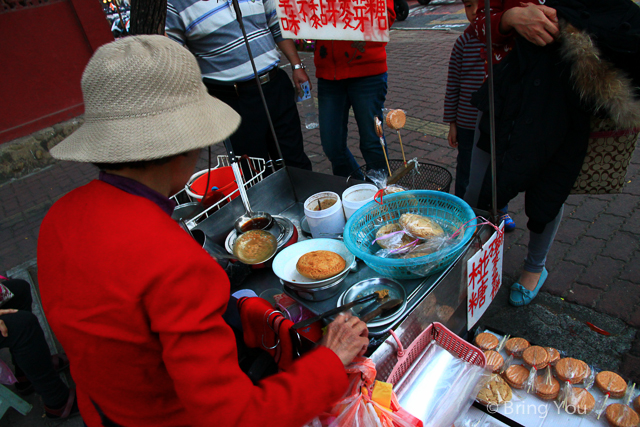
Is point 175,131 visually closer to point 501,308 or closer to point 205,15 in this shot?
point 205,15

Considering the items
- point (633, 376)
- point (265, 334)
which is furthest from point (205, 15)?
point (633, 376)

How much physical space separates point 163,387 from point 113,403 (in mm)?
157

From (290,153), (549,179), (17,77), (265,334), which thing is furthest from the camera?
(17,77)

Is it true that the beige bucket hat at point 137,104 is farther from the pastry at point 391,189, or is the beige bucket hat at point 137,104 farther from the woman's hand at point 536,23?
the woman's hand at point 536,23

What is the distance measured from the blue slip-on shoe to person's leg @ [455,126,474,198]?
2.95 ft

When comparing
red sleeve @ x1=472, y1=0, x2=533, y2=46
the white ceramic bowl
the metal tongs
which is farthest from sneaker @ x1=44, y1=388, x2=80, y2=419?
red sleeve @ x1=472, y1=0, x2=533, y2=46

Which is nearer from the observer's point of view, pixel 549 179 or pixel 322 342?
pixel 322 342

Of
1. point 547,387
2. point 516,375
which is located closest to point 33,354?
point 516,375

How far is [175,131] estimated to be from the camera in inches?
40.2

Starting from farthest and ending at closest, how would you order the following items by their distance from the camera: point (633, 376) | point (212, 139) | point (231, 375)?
1. point (633, 376)
2. point (212, 139)
3. point (231, 375)

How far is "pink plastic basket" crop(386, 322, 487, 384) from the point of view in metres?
1.48

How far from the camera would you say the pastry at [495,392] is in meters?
1.68

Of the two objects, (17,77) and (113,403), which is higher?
(17,77)

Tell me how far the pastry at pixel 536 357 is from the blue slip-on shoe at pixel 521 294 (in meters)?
0.80
